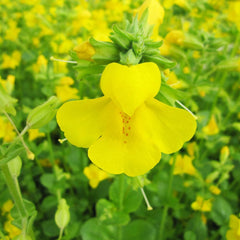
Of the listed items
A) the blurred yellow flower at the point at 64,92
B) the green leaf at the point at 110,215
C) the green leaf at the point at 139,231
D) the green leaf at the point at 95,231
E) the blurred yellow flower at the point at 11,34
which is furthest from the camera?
the blurred yellow flower at the point at 11,34

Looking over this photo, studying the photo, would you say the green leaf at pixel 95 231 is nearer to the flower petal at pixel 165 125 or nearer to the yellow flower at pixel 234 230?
the yellow flower at pixel 234 230

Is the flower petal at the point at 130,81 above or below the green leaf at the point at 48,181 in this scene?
above

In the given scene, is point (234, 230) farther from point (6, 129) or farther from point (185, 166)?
point (6, 129)

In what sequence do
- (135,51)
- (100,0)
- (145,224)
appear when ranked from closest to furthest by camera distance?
1. (135,51)
2. (145,224)
3. (100,0)

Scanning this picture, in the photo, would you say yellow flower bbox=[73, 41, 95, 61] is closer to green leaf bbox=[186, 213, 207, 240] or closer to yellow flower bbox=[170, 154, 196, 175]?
yellow flower bbox=[170, 154, 196, 175]

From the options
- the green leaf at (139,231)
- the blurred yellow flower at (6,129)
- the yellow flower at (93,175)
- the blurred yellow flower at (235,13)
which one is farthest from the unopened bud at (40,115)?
the blurred yellow flower at (235,13)

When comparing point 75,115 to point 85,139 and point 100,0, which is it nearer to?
point 85,139

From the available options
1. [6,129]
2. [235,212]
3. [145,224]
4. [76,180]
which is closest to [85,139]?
[6,129]

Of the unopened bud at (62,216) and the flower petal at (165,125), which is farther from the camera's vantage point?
the unopened bud at (62,216)
